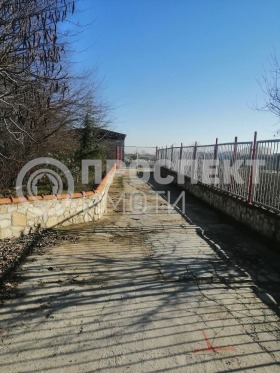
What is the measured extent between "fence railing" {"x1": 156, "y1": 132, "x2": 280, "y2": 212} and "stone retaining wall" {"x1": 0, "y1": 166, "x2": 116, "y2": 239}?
3.89 meters

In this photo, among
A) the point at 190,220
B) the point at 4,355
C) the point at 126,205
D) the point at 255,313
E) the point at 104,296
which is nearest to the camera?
the point at 4,355

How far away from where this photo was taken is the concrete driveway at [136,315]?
288cm

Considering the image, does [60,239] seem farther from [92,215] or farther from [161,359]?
[161,359]

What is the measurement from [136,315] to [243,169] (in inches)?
235

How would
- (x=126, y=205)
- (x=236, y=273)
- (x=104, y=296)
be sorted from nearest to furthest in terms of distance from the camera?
(x=104, y=296) → (x=236, y=273) → (x=126, y=205)

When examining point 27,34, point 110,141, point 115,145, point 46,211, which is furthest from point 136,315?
point 115,145

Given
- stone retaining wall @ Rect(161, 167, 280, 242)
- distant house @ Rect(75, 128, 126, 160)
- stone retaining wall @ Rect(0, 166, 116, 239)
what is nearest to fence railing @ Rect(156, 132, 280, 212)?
stone retaining wall @ Rect(161, 167, 280, 242)

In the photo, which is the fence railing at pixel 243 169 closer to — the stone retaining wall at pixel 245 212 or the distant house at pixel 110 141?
the stone retaining wall at pixel 245 212

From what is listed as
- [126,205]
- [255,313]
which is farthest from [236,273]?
[126,205]

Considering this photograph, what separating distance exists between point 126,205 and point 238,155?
4113 millimetres

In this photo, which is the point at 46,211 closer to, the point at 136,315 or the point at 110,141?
the point at 136,315

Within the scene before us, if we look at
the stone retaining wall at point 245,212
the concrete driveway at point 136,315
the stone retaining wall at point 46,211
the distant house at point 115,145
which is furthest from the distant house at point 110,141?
the concrete driveway at point 136,315

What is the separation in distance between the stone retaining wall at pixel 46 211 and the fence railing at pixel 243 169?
12.7ft

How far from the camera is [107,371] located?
2725 mm
